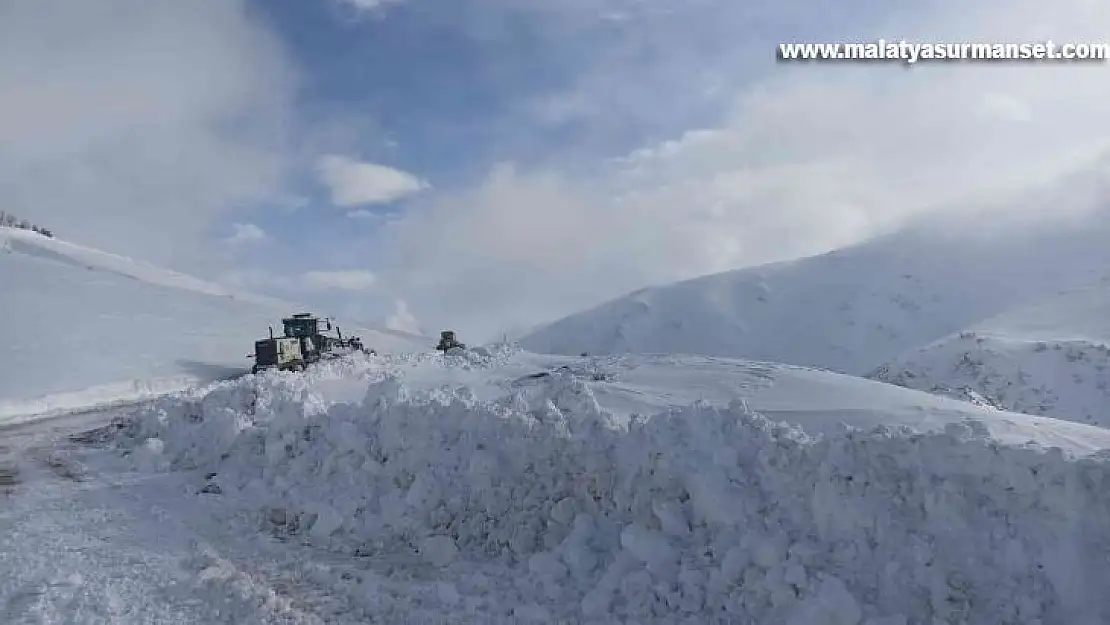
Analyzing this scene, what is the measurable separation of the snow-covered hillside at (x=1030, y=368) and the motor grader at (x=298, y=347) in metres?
27.2

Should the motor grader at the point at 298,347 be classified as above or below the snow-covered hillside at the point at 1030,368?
above

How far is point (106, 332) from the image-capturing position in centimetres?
4303

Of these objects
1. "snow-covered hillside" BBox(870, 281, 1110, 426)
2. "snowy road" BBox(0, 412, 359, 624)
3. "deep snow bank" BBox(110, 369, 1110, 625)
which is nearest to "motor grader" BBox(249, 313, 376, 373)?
"snowy road" BBox(0, 412, 359, 624)

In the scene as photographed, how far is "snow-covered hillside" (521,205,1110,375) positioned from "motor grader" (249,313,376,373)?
38.7 meters

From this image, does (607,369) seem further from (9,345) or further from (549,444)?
(9,345)

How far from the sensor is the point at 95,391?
30266 millimetres

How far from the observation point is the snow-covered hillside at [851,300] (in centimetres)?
6894

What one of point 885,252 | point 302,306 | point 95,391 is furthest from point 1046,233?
point 95,391

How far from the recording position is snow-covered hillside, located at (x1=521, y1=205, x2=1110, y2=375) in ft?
226

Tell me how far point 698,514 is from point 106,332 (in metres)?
43.5

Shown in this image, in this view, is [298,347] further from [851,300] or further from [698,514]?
[851,300]

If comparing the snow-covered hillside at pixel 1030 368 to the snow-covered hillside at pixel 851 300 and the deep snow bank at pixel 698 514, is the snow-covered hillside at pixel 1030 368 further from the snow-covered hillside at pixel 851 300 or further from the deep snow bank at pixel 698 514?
the deep snow bank at pixel 698 514

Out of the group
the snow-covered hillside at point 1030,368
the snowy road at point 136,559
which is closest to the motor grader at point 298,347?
the snowy road at point 136,559

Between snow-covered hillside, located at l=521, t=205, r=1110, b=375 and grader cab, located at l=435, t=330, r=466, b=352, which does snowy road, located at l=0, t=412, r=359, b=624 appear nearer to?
grader cab, located at l=435, t=330, r=466, b=352
